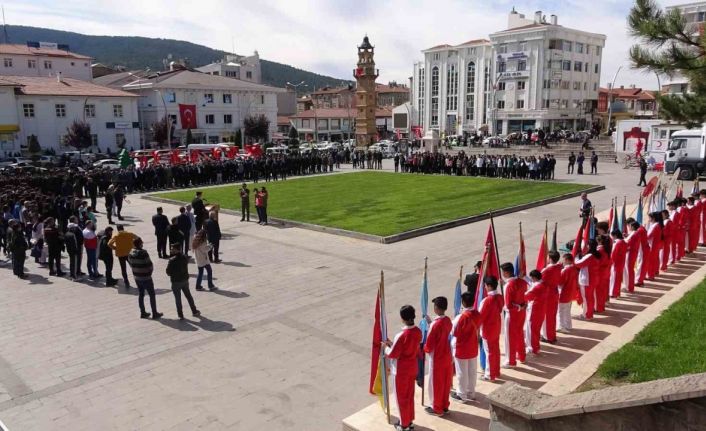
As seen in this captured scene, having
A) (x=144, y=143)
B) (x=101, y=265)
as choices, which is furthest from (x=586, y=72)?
(x=101, y=265)

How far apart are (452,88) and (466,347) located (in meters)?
81.0

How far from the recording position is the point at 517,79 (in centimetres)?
7450

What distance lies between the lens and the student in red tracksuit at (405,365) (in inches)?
247

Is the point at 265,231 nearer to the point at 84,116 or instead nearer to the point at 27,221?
the point at 27,221

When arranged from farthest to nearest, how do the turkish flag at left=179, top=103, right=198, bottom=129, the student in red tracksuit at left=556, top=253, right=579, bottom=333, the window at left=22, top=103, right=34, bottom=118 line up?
1. the window at left=22, top=103, right=34, bottom=118
2. the turkish flag at left=179, top=103, right=198, bottom=129
3. the student in red tracksuit at left=556, top=253, right=579, bottom=333

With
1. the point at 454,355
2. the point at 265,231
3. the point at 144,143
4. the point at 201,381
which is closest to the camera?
the point at 454,355

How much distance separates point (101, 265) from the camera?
1546cm

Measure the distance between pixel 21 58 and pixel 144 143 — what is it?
2136cm

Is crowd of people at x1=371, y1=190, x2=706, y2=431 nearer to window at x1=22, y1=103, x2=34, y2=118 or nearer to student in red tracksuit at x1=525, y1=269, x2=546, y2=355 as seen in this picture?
student in red tracksuit at x1=525, y1=269, x2=546, y2=355

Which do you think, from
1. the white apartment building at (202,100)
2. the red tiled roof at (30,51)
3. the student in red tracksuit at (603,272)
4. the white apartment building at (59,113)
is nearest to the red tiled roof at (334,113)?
the white apartment building at (202,100)

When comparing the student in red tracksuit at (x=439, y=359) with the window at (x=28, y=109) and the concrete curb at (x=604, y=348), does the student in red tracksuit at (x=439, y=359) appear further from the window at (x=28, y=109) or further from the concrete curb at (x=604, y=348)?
the window at (x=28, y=109)

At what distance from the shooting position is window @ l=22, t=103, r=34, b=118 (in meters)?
50.7

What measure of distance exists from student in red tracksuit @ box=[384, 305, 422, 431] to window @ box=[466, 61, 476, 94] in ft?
260

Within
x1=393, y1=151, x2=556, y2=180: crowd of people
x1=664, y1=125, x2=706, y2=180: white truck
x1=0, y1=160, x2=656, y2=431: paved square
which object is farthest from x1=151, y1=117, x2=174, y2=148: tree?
x1=664, y1=125, x2=706, y2=180: white truck
